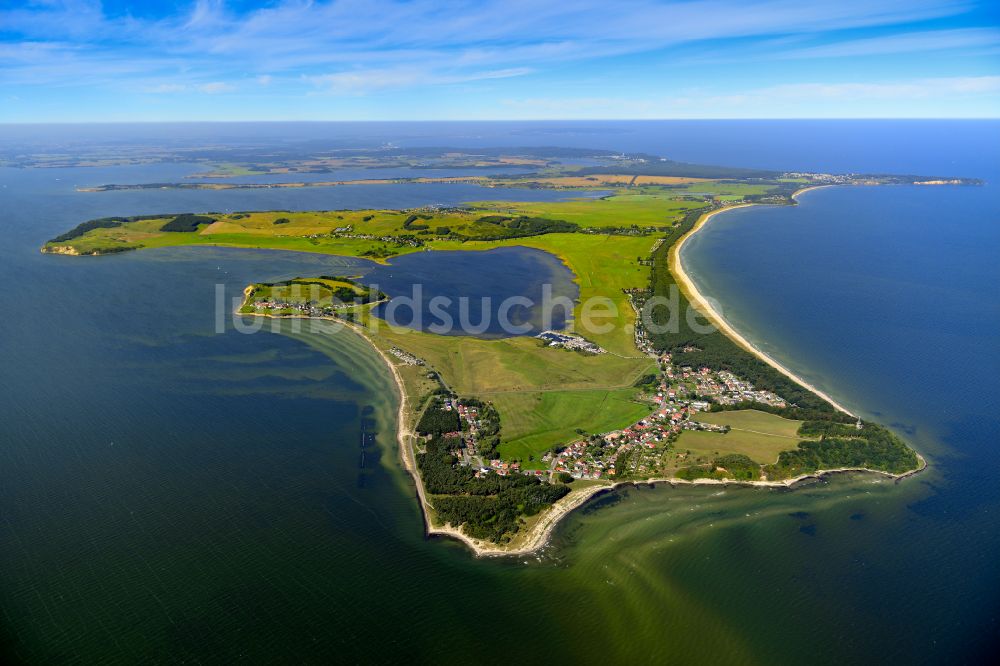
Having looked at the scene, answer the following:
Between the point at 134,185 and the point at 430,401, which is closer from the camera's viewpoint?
the point at 430,401

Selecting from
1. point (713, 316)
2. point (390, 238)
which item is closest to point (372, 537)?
point (713, 316)

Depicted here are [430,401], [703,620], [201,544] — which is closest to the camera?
[703,620]

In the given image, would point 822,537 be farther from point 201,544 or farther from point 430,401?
point 201,544

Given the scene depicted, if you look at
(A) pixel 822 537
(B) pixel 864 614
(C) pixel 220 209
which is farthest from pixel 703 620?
(C) pixel 220 209

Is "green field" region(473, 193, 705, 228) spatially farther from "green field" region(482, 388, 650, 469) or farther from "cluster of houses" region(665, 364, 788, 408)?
"green field" region(482, 388, 650, 469)

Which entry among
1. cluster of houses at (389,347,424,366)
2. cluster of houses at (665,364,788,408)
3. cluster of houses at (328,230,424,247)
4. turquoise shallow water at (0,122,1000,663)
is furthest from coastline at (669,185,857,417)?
cluster of houses at (328,230,424,247)

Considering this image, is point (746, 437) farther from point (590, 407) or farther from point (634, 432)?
point (590, 407)
